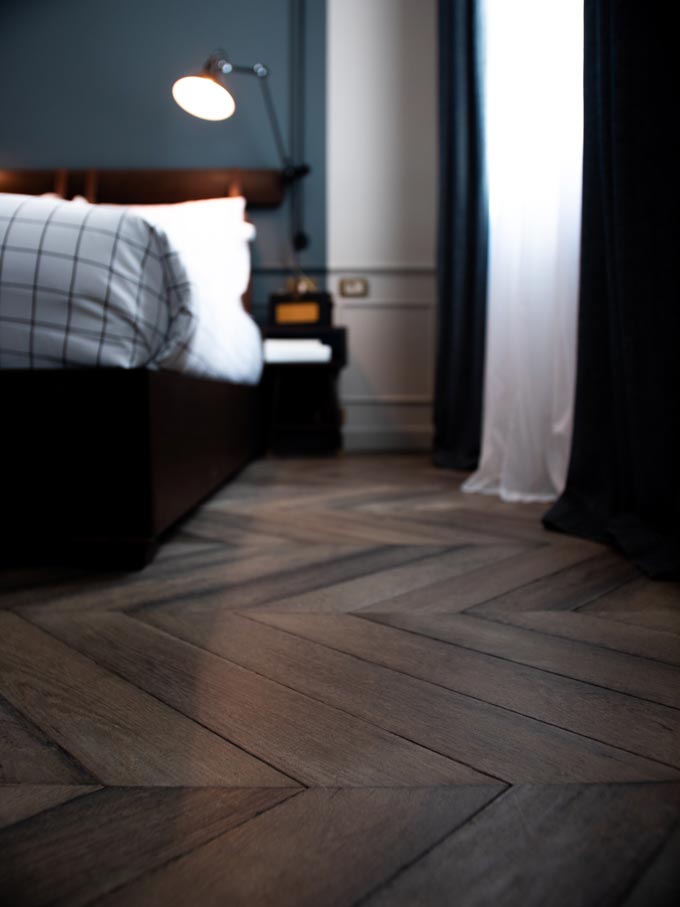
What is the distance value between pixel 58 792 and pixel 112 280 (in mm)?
603

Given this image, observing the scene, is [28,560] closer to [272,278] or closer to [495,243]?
[495,243]

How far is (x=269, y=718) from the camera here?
417mm

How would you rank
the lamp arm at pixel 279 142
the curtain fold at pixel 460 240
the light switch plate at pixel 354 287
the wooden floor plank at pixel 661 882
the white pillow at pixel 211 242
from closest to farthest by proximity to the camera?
the wooden floor plank at pixel 661 882
the white pillow at pixel 211 242
the curtain fold at pixel 460 240
the lamp arm at pixel 279 142
the light switch plate at pixel 354 287

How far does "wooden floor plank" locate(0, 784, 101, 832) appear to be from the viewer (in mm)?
323

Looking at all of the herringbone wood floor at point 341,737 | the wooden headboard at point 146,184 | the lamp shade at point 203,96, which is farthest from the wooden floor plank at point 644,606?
the wooden headboard at point 146,184

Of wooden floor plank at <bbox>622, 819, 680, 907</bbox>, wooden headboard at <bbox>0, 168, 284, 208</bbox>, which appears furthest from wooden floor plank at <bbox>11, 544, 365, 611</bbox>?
wooden headboard at <bbox>0, 168, 284, 208</bbox>

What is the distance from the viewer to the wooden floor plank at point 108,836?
10.9 inches

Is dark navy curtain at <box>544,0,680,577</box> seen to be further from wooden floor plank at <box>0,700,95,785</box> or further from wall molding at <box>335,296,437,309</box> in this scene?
wall molding at <box>335,296,437,309</box>

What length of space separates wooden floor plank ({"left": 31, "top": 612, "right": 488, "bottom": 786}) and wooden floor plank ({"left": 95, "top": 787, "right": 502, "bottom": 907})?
0.02 m

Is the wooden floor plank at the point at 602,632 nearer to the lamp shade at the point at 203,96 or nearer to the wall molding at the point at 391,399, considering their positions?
the lamp shade at the point at 203,96

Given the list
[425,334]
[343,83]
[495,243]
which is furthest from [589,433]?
[343,83]

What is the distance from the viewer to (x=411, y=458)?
2102 millimetres

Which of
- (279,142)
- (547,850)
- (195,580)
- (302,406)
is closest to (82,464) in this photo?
(195,580)

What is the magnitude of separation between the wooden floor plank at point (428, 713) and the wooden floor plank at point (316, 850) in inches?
1.6
